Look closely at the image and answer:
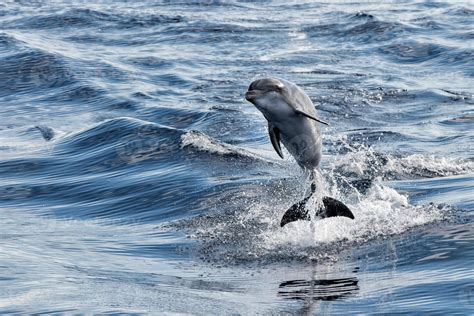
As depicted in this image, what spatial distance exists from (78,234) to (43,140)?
6580 millimetres

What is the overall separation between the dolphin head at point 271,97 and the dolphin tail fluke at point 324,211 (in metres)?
1.15

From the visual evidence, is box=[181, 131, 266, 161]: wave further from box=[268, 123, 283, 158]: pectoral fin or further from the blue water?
box=[268, 123, 283, 158]: pectoral fin

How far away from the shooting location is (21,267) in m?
11.1

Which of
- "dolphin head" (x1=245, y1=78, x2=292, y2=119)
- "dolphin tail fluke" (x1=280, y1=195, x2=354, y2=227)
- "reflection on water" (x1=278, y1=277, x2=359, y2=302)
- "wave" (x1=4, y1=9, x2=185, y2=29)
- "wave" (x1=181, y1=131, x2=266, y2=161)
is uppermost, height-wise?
"dolphin head" (x1=245, y1=78, x2=292, y2=119)

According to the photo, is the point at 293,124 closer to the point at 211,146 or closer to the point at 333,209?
the point at 333,209

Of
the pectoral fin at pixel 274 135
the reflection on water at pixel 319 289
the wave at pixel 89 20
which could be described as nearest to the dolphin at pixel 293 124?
the pectoral fin at pixel 274 135

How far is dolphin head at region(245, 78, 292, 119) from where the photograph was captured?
36.7ft

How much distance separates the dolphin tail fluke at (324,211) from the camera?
464 inches

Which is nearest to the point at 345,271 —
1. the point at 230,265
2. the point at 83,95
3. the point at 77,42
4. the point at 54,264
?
the point at 230,265

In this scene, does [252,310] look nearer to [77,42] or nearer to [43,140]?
[43,140]

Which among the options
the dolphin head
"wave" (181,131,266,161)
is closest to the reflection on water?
the dolphin head

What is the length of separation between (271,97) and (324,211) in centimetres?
145

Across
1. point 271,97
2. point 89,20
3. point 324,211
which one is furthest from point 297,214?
point 89,20

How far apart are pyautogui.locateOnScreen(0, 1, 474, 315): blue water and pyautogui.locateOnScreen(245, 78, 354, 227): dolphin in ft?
1.42
